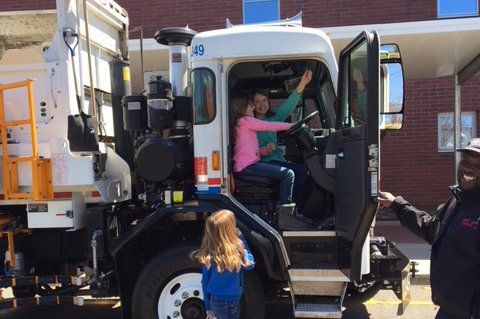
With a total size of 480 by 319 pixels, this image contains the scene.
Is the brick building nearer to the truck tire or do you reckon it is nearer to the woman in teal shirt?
the woman in teal shirt

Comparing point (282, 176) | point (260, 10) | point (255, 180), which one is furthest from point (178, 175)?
point (260, 10)

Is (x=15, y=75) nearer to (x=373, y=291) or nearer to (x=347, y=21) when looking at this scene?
(x=373, y=291)

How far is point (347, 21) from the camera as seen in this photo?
1016cm

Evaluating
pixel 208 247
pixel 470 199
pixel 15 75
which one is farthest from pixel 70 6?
pixel 470 199

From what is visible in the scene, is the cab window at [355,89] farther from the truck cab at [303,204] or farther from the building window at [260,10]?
the building window at [260,10]

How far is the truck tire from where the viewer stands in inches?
149

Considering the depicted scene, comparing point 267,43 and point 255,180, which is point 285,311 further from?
point 267,43

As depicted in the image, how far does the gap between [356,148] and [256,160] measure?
2.92 feet

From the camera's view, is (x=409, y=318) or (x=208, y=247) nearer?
(x=208, y=247)

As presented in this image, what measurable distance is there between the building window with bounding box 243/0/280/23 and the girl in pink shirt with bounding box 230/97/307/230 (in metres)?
7.06

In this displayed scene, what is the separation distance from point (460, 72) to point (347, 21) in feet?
8.93

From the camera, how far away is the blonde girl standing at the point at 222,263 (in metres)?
2.86

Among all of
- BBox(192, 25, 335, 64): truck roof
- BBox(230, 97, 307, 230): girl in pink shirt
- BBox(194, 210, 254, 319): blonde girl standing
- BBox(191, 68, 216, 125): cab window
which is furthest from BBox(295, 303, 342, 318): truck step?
BBox(192, 25, 335, 64): truck roof

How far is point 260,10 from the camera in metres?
10.5
